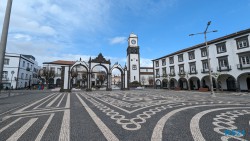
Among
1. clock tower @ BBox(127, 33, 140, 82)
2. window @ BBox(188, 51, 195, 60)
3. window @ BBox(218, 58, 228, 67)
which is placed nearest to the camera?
window @ BBox(218, 58, 228, 67)

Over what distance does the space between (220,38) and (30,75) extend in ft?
190

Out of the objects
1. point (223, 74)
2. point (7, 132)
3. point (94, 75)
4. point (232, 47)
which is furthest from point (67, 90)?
point (94, 75)

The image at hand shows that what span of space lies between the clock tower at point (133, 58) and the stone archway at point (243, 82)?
35.1 meters

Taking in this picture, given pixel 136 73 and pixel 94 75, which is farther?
pixel 94 75

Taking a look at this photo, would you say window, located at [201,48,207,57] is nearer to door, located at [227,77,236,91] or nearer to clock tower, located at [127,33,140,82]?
door, located at [227,77,236,91]

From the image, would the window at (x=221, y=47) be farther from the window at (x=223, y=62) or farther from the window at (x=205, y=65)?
the window at (x=205, y=65)

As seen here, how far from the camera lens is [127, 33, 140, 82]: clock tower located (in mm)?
54750

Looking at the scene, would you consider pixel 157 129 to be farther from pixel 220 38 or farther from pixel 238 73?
pixel 220 38

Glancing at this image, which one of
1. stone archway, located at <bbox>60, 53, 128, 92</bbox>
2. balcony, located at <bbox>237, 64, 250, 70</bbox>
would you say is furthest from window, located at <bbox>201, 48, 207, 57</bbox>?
stone archway, located at <bbox>60, 53, 128, 92</bbox>

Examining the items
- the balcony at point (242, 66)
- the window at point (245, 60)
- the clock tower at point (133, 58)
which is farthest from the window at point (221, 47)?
the clock tower at point (133, 58)

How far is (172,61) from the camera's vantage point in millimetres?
36469

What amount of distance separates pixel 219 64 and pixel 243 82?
520cm

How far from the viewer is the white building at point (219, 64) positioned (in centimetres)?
2191

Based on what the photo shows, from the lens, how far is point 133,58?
56.5m
